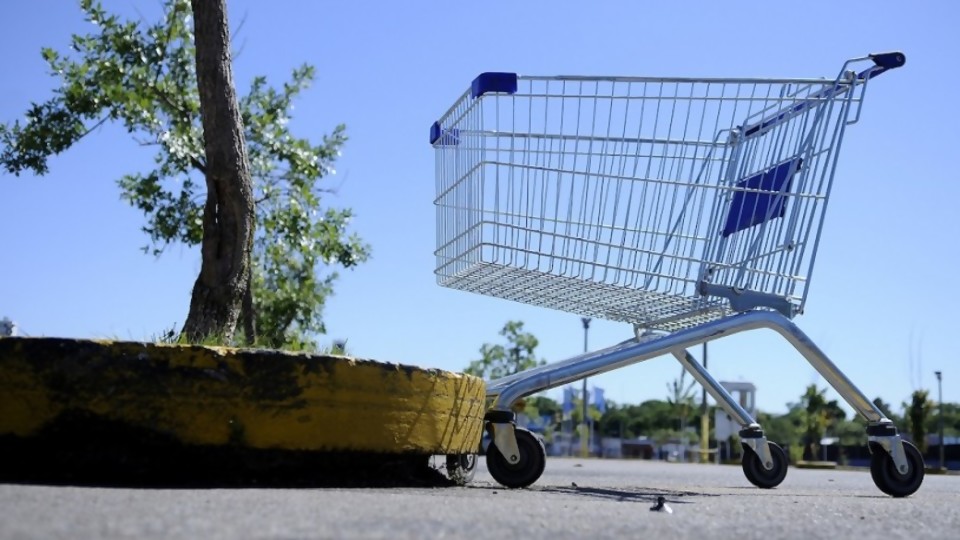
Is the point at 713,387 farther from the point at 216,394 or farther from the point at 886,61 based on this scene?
the point at 216,394

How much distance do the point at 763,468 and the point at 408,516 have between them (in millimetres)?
4389

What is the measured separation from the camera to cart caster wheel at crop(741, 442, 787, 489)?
23.9 feet

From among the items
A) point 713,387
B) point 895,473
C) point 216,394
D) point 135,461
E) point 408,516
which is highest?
point 713,387

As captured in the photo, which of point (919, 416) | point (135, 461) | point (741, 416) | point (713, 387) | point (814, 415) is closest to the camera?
point (135, 461)

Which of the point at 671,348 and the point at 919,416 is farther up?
the point at 919,416

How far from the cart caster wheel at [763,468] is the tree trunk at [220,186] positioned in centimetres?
331

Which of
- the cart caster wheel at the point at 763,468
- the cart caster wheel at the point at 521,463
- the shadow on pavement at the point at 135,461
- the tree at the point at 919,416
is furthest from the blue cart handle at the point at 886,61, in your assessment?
the tree at the point at 919,416

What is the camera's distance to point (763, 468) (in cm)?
733

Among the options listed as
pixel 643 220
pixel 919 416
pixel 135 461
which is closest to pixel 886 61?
pixel 643 220

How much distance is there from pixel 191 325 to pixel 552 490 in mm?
1977

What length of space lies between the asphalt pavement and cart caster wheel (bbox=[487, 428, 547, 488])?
613mm

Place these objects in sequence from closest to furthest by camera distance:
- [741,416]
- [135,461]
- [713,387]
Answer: [135,461] < [713,387] < [741,416]

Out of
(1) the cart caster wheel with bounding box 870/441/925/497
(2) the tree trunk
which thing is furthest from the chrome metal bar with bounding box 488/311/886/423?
(2) the tree trunk

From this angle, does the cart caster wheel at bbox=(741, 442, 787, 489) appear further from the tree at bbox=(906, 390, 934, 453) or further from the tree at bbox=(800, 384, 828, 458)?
the tree at bbox=(800, 384, 828, 458)
